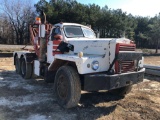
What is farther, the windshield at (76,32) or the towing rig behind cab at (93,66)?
the windshield at (76,32)

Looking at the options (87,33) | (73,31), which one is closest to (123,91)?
(87,33)

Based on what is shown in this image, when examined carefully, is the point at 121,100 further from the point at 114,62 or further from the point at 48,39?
the point at 48,39

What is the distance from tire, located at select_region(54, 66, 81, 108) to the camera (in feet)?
16.4

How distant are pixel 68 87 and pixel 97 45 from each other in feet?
4.41

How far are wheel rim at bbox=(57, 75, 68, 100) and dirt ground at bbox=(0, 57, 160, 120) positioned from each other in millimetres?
322

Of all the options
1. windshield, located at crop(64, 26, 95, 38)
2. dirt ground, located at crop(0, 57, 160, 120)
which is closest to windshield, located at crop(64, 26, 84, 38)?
windshield, located at crop(64, 26, 95, 38)

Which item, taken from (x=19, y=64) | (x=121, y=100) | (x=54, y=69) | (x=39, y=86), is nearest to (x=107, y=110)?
(x=121, y=100)

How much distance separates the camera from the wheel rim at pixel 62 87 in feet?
17.6

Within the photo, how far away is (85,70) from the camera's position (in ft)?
15.9

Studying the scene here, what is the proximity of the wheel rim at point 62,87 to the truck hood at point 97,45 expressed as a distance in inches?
37.2

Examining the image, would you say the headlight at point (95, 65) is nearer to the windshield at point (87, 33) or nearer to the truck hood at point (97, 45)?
the truck hood at point (97, 45)

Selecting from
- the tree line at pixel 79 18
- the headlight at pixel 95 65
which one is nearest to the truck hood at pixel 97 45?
the headlight at pixel 95 65

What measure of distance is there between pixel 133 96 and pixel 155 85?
1.92 meters

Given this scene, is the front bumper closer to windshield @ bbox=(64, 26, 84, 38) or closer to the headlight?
the headlight
